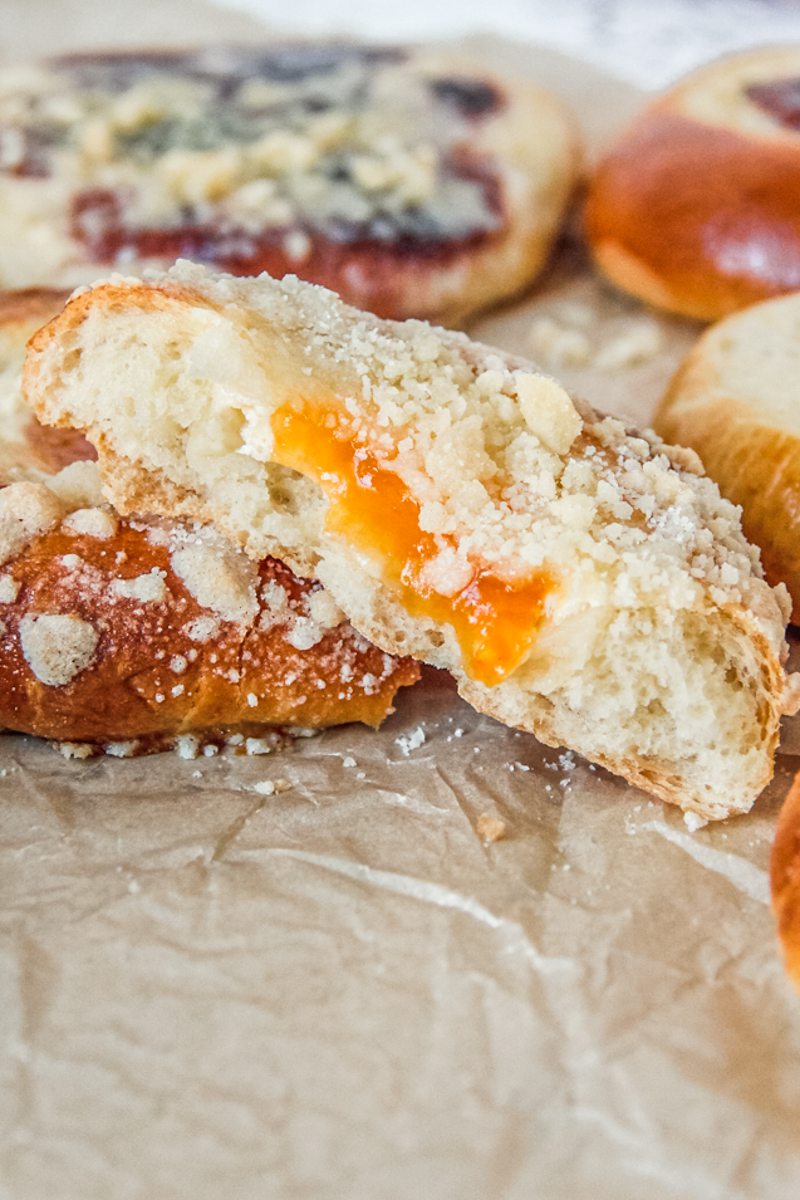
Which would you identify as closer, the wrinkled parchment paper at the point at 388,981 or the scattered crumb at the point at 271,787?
the wrinkled parchment paper at the point at 388,981

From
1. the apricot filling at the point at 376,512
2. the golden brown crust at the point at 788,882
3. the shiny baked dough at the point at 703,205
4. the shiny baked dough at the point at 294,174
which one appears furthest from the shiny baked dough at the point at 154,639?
the shiny baked dough at the point at 703,205

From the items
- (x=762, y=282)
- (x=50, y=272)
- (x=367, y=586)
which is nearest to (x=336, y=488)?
(x=367, y=586)

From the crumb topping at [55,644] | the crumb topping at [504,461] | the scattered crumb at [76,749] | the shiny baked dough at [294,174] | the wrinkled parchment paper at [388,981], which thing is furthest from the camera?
the shiny baked dough at [294,174]

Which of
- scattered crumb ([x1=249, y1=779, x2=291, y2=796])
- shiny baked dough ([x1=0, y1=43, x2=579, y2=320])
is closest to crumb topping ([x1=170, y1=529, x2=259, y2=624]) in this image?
scattered crumb ([x1=249, y1=779, x2=291, y2=796])

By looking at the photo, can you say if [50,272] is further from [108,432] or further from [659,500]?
[659,500]

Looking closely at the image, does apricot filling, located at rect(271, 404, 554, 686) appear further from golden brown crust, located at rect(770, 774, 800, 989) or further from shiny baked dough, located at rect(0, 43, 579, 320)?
shiny baked dough, located at rect(0, 43, 579, 320)

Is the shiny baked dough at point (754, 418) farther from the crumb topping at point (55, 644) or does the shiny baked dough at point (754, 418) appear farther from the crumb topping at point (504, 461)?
the crumb topping at point (55, 644)

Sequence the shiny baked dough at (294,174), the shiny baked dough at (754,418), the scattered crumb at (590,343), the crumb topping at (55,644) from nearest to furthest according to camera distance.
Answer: the crumb topping at (55,644), the shiny baked dough at (754,418), the shiny baked dough at (294,174), the scattered crumb at (590,343)
